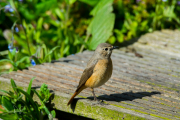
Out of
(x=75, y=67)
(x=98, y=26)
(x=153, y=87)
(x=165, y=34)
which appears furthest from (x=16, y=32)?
(x=153, y=87)

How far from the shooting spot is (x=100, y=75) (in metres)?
3.04

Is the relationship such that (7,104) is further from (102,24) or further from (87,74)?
(102,24)

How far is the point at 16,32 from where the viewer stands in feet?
21.4

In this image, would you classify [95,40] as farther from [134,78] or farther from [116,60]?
[134,78]

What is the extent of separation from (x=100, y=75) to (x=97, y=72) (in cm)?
8

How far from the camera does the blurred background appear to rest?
5.41 m

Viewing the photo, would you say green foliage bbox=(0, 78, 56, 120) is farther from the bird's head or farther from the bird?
the bird's head

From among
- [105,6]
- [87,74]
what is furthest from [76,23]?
[87,74]

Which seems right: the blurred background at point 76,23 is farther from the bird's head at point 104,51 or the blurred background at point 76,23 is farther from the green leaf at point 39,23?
the bird's head at point 104,51

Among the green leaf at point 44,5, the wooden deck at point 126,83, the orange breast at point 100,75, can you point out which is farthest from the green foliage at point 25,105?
the green leaf at point 44,5

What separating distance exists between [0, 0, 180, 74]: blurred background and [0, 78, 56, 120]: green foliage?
68.6 inches

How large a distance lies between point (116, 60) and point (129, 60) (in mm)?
228

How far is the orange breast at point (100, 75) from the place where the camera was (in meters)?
3.02

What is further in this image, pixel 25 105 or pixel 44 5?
pixel 44 5
